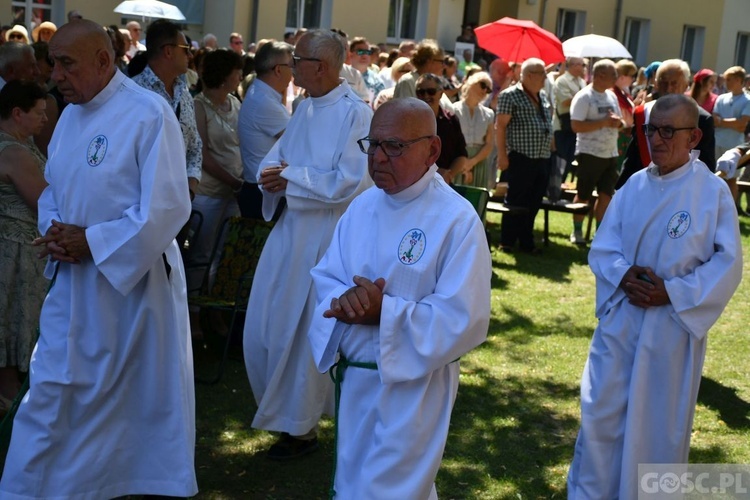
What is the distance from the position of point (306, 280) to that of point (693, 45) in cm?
3180

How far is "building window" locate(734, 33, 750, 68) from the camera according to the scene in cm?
3672

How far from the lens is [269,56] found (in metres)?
7.97

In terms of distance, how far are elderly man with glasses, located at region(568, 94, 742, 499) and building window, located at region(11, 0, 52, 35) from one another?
16.8 meters

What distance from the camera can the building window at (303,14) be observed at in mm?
24109

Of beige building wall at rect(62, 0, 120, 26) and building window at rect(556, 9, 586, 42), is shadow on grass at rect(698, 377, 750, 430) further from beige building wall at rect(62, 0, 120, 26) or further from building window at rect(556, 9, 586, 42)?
building window at rect(556, 9, 586, 42)

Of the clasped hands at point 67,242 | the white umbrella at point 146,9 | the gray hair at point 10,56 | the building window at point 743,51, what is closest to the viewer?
the clasped hands at point 67,242

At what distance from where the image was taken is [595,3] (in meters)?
32.1

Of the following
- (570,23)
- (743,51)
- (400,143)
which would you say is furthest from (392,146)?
(743,51)

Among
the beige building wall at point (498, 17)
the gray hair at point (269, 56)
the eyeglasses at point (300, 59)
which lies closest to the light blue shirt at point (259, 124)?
the gray hair at point (269, 56)

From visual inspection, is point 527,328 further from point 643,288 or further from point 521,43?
point 521,43

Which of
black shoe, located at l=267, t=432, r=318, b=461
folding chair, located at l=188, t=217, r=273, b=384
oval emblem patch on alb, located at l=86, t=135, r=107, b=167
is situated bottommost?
black shoe, located at l=267, t=432, r=318, b=461

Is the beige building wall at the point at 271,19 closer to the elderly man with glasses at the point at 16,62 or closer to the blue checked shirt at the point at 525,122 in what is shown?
the blue checked shirt at the point at 525,122

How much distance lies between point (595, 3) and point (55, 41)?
29.1 meters

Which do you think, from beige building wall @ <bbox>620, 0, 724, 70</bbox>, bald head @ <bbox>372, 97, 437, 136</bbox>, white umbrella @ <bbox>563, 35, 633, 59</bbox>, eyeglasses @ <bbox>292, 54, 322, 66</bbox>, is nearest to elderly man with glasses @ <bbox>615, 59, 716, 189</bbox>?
eyeglasses @ <bbox>292, 54, 322, 66</bbox>
